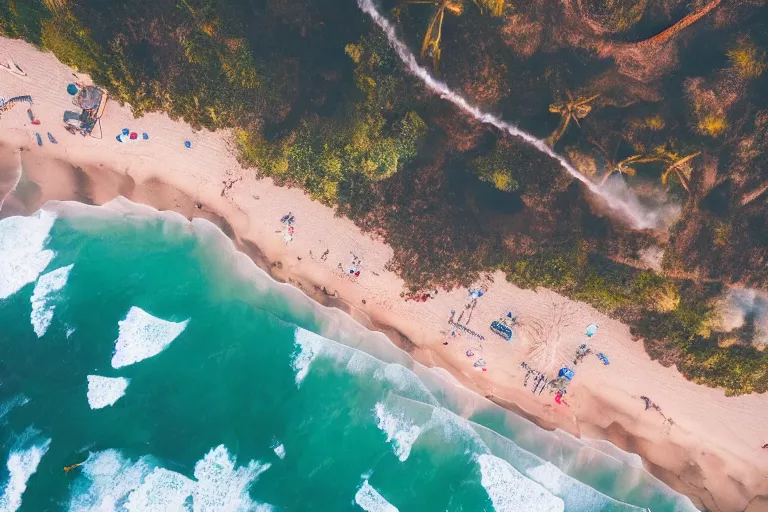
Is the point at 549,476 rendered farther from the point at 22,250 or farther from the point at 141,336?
the point at 22,250

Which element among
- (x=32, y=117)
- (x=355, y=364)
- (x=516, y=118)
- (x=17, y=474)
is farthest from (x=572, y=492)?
(x=32, y=117)

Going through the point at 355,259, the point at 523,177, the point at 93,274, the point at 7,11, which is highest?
the point at 523,177

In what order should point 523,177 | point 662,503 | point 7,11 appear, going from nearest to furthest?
point 7,11 → point 523,177 → point 662,503

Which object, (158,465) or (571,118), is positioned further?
(158,465)

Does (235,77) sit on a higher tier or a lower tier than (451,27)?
lower

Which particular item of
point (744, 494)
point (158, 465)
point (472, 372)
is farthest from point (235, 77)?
point (744, 494)

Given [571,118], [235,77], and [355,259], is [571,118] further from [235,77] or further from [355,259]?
[235,77]
